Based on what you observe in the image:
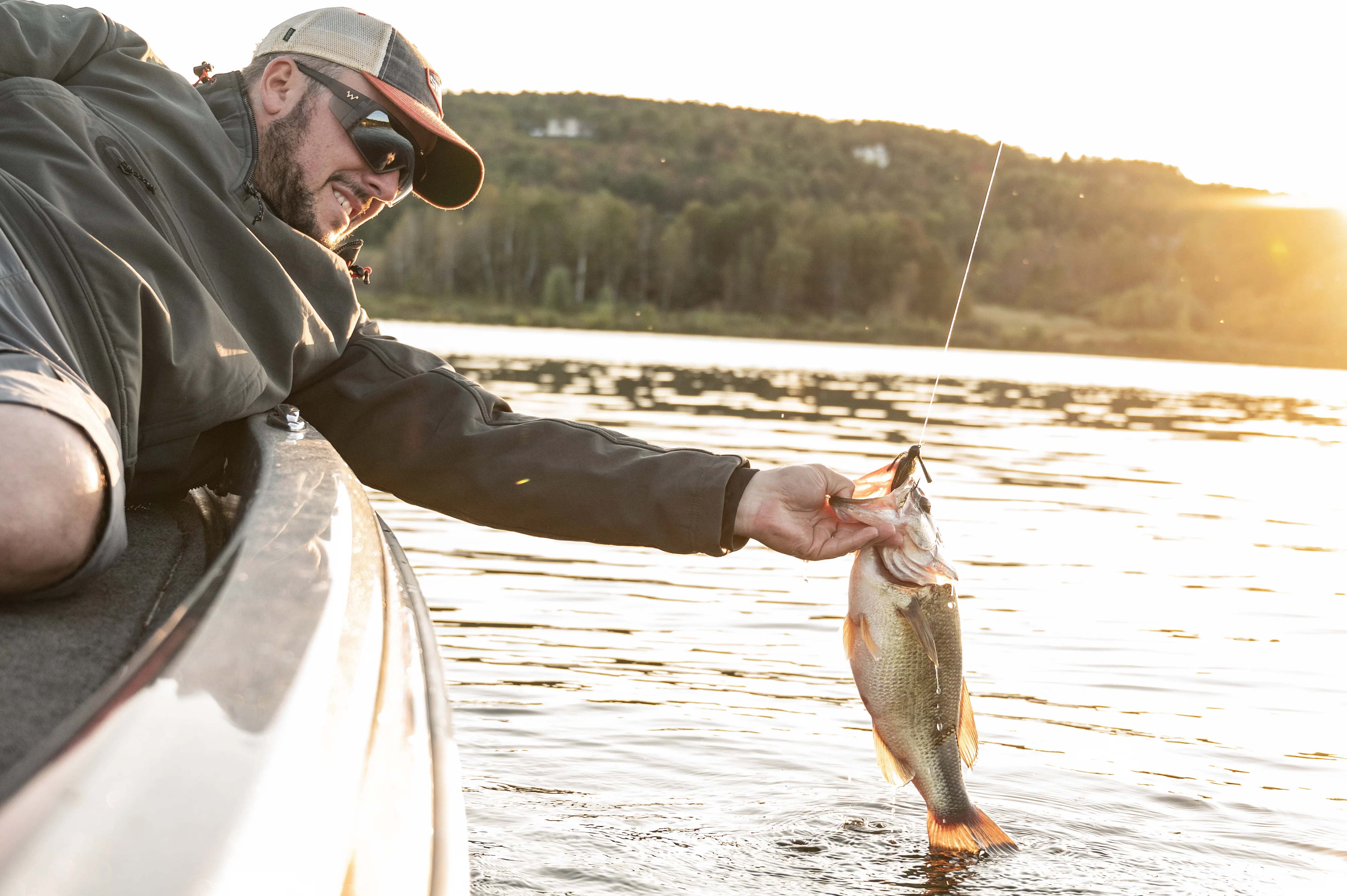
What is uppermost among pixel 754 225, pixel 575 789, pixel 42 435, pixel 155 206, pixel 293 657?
pixel 754 225

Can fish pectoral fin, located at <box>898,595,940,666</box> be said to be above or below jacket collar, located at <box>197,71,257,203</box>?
below

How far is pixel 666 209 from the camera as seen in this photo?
110 meters

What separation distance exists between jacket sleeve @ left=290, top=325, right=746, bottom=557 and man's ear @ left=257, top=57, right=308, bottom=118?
1.83 feet

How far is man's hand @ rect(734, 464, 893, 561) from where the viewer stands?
2.97m

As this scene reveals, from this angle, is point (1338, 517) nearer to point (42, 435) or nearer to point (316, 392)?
point (316, 392)

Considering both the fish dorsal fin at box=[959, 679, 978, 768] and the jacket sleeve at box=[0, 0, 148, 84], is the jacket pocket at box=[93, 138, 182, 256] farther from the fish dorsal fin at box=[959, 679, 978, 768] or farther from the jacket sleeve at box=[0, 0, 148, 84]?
the fish dorsal fin at box=[959, 679, 978, 768]

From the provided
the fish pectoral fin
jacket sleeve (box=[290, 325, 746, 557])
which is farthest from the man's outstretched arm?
the fish pectoral fin

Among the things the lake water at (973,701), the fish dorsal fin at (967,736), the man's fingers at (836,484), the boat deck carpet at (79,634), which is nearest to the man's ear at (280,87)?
the boat deck carpet at (79,634)

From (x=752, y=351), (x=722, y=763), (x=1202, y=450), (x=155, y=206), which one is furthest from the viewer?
(x=752, y=351)

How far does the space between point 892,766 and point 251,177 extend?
2.20 metres

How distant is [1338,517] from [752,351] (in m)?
35.7

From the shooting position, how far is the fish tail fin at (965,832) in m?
3.75

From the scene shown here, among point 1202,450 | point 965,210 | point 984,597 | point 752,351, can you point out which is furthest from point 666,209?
point 984,597

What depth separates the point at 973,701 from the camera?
20.4 feet
